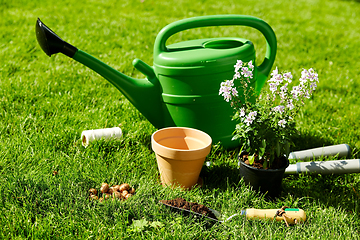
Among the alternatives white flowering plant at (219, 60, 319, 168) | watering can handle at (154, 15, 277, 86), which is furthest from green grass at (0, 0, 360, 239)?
watering can handle at (154, 15, 277, 86)

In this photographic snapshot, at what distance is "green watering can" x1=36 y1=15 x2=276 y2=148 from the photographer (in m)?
1.92

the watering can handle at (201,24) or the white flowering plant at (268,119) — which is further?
the watering can handle at (201,24)

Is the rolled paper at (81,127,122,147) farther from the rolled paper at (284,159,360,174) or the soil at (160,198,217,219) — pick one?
the rolled paper at (284,159,360,174)

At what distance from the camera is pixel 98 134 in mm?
2082

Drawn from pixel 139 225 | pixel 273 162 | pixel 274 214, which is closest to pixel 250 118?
pixel 273 162

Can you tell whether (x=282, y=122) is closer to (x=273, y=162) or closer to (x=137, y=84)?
(x=273, y=162)

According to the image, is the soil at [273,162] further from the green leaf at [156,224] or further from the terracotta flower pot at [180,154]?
the green leaf at [156,224]

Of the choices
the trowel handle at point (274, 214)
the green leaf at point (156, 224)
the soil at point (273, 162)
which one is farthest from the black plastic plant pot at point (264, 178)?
the green leaf at point (156, 224)

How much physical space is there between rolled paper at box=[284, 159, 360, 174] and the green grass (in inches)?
2.7

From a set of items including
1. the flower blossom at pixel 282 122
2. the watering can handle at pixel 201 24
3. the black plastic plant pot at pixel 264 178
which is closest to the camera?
the flower blossom at pixel 282 122

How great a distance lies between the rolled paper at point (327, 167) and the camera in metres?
1.75

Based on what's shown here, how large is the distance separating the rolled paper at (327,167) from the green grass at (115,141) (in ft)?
0.22

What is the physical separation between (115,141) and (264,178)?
930 mm

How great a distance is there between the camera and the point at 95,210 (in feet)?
4.95
